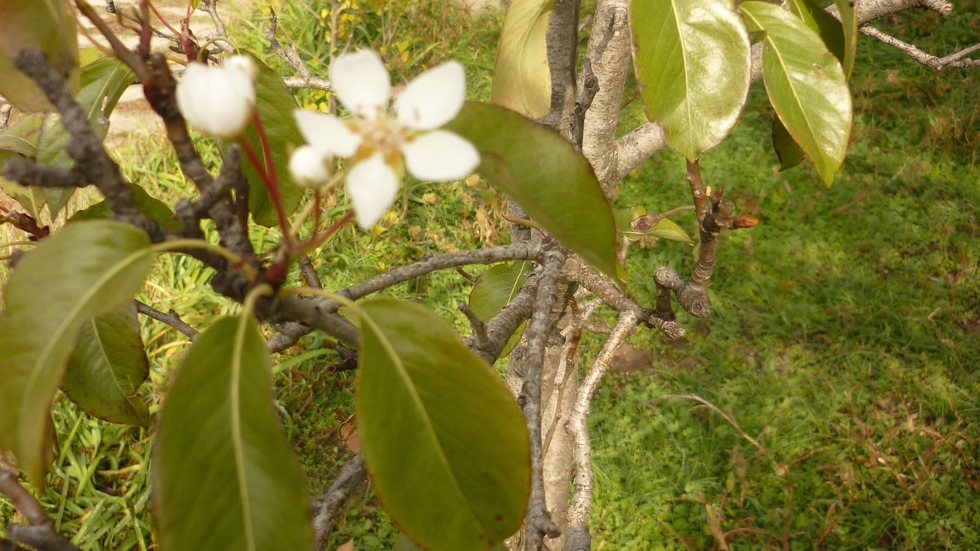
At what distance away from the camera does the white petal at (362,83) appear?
1.56ft

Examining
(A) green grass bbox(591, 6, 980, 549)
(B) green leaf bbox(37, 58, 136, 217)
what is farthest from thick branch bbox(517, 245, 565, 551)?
(A) green grass bbox(591, 6, 980, 549)

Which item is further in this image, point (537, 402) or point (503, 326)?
point (503, 326)

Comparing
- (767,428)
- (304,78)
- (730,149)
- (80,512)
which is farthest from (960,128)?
(80,512)

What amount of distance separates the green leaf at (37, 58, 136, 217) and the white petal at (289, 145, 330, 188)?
1.33ft

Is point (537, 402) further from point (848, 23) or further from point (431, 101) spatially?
point (848, 23)

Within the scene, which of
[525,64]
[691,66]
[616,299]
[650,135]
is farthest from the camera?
[650,135]

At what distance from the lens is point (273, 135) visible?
75cm

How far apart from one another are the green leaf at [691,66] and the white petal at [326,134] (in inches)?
14.0

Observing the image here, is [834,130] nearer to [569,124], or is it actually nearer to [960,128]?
[569,124]

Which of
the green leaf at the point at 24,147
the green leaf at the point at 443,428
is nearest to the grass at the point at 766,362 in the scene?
the green leaf at the point at 24,147

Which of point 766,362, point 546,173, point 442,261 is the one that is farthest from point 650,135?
point 766,362

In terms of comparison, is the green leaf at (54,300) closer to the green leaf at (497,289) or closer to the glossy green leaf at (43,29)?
the glossy green leaf at (43,29)

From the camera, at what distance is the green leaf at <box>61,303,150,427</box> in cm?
76

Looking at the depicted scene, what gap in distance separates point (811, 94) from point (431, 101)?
441 millimetres
